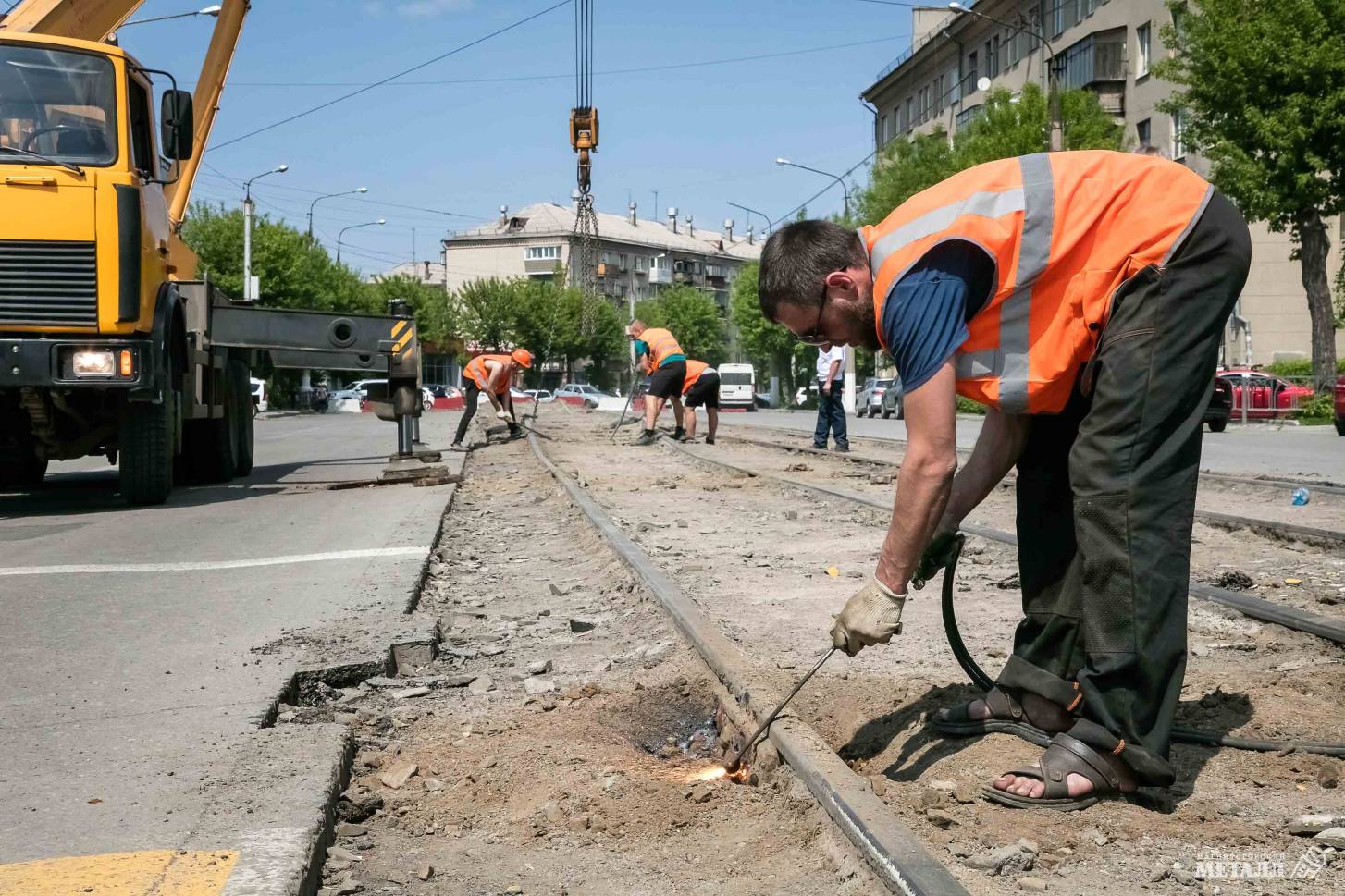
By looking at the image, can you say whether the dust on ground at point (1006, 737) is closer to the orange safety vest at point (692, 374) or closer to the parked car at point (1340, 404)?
the orange safety vest at point (692, 374)

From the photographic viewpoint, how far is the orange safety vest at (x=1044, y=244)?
321 cm

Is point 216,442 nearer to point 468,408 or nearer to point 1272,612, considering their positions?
point 468,408

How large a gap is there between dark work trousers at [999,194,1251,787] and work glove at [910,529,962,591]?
0.49m

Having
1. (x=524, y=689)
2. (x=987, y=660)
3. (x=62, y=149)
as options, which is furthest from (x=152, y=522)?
(x=987, y=660)

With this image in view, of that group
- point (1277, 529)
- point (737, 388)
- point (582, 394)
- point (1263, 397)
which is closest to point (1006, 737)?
point (1277, 529)

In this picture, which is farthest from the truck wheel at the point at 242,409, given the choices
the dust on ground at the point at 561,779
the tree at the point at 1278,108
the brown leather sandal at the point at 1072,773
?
the tree at the point at 1278,108

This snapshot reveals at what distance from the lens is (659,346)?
762 inches

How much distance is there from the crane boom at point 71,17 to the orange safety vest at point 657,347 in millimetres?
8274

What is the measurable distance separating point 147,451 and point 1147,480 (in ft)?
31.2

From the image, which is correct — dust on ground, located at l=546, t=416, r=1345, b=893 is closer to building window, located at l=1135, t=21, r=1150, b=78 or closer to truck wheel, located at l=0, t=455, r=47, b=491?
truck wheel, located at l=0, t=455, r=47, b=491

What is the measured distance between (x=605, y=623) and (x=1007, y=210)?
3.29 meters

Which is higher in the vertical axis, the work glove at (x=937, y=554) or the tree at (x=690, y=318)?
the tree at (x=690, y=318)

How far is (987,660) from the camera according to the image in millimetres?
4770

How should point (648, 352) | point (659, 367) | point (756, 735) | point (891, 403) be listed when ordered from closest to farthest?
point (756, 735), point (659, 367), point (648, 352), point (891, 403)
